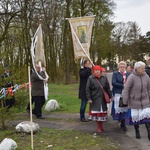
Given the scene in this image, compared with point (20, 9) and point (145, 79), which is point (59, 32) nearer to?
point (20, 9)

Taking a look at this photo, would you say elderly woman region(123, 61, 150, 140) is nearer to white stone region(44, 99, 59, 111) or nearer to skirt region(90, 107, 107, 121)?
skirt region(90, 107, 107, 121)

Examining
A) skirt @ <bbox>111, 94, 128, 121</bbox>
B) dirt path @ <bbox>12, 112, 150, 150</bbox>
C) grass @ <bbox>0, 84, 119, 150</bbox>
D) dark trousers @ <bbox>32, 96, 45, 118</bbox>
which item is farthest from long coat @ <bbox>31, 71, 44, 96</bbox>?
skirt @ <bbox>111, 94, 128, 121</bbox>

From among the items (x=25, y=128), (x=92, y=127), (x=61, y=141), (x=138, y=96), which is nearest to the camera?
(x=61, y=141)

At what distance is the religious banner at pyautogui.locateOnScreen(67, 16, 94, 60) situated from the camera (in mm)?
10172

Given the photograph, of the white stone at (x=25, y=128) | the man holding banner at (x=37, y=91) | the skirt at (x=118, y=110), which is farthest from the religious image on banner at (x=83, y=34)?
the white stone at (x=25, y=128)

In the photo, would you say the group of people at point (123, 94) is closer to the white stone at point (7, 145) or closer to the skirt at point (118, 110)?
the skirt at point (118, 110)

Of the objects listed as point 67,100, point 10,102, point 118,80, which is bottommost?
point 67,100

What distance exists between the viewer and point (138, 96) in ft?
22.2

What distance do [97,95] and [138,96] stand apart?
1069mm

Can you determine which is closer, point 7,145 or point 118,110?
point 7,145

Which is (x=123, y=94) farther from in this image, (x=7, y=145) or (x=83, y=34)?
(x=83, y=34)

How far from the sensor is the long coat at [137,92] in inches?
267

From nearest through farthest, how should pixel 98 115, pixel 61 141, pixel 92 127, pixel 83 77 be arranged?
pixel 61 141
pixel 98 115
pixel 92 127
pixel 83 77

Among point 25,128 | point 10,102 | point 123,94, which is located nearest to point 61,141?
point 25,128
